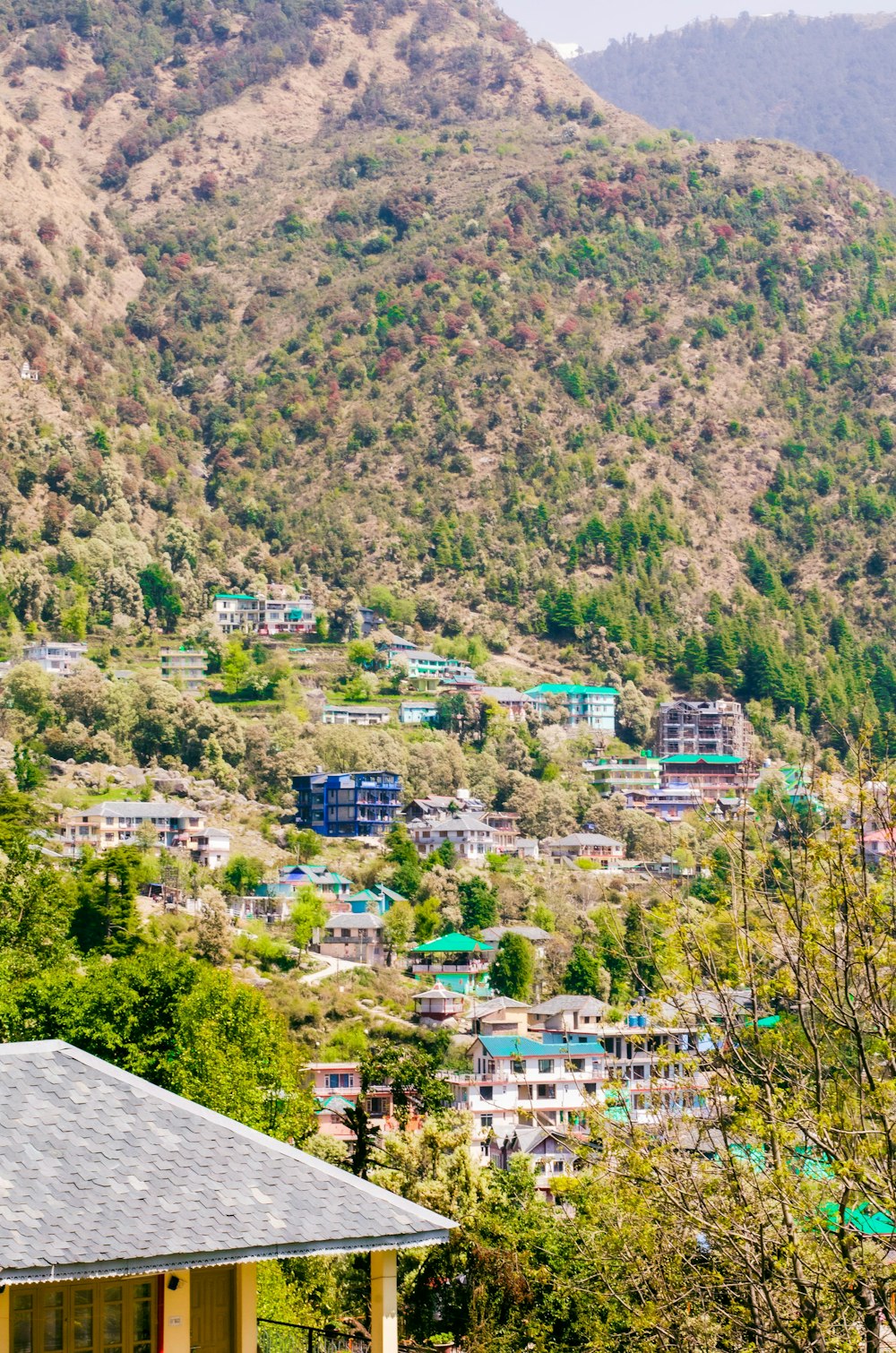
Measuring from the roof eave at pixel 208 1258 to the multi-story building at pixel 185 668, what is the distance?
9260cm

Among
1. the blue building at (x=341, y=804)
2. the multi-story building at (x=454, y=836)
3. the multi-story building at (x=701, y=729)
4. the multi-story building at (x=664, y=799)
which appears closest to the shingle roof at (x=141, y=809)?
the blue building at (x=341, y=804)

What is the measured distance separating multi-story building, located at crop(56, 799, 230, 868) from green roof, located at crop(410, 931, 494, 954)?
11061mm

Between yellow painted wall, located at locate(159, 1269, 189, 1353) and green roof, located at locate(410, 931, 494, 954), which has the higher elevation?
yellow painted wall, located at locate(159, 1269, 189, 1353)

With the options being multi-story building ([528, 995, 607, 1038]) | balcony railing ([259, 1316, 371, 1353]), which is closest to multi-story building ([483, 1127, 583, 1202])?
multi-story building ([528, 995, 607, 1038])

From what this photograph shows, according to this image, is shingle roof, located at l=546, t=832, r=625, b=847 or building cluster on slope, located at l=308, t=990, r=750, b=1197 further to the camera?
shingle roof, located at l=546, t=832, r=625, b=847

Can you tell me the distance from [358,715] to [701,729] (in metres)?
25.0

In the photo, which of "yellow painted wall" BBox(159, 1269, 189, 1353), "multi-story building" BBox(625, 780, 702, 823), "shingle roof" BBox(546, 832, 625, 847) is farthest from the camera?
"multi-story building" BBox(625, 780, 702, 823)

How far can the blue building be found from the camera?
9669 cm

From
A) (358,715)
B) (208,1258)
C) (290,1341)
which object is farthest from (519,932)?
(208,1258)

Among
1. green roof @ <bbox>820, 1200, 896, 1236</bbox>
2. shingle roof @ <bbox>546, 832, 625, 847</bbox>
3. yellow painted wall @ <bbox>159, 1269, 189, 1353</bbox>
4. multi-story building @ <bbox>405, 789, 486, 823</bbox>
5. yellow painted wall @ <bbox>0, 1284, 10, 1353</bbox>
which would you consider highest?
yellow painted wall @ <bbox>0, 1284, 10, 1353</bbox>

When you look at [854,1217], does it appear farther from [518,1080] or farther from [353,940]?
[353,940]

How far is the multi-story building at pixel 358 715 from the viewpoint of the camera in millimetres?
107875

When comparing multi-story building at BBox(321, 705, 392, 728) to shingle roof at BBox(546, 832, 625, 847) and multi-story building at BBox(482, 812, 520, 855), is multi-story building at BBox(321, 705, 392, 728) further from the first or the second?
shingle roof at BBox(546, 832, 625, 847)

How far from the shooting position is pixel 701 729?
123125mm
